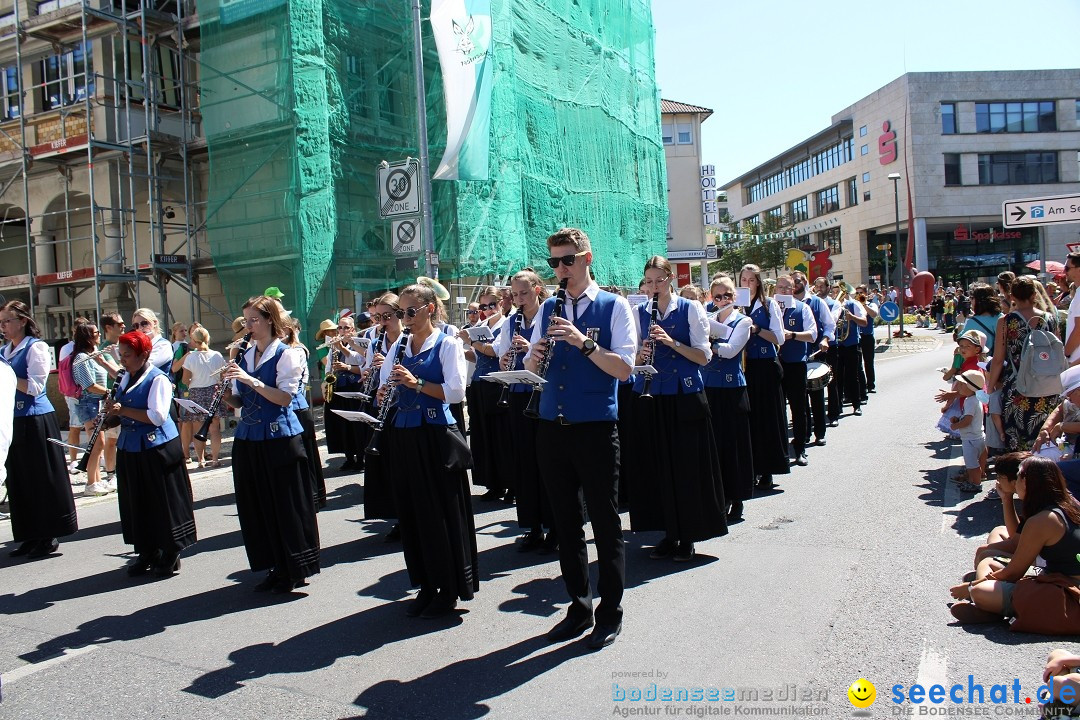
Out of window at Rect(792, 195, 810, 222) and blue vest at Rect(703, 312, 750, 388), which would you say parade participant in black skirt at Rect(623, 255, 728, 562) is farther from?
window at Rect(792, 195, 810, 222)

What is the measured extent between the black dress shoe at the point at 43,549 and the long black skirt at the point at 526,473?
394cm

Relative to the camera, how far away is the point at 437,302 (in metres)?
5.46

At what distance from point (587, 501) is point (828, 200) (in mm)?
69997

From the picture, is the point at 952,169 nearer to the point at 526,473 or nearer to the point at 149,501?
the point at 526,473

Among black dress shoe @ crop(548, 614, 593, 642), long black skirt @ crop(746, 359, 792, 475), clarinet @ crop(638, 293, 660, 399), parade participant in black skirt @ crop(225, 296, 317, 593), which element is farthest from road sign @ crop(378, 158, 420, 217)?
black dress shoe @ crop(548, 614, 593, 642)

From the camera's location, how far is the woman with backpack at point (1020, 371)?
6.93 m

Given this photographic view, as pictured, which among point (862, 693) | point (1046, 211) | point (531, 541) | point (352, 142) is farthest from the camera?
point (352, 142)

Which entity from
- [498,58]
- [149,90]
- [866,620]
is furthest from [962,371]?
[149,90]

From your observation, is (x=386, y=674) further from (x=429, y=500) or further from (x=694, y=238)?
(x=694, y=238)

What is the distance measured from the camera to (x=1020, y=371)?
23.0 feet

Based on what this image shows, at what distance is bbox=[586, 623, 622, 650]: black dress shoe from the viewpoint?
14.7 ft

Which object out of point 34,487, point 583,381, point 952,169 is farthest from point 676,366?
point 952,169

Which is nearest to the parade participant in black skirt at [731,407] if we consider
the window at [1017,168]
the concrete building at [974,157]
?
the concrete building at [974,157]

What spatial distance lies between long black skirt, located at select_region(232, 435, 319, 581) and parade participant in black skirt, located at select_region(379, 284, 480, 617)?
887 millimetres
